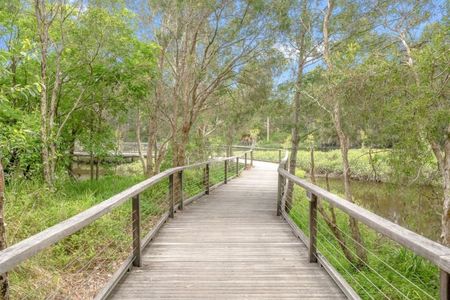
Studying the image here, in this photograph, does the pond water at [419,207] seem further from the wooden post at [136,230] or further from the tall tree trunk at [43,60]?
the tall tree trunk at [43,60]

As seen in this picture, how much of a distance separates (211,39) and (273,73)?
211 centimetres

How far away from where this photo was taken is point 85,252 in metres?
5.56

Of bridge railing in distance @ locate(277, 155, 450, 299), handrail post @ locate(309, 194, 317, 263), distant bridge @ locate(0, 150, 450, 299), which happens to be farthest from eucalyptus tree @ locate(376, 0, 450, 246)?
handrail post @ locate(309, 194, 317, 263)

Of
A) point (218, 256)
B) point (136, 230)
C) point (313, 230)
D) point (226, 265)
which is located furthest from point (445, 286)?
point (136, 230)

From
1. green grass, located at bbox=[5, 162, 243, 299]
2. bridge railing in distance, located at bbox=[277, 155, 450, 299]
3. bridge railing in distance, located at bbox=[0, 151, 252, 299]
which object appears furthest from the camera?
green grass, located at bbox=[5, 162, 243, 299]

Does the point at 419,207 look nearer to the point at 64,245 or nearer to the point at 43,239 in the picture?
the point at 64,245

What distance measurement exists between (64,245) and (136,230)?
2.47 metres

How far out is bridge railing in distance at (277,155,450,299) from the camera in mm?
2078

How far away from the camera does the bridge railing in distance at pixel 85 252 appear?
2186 mm

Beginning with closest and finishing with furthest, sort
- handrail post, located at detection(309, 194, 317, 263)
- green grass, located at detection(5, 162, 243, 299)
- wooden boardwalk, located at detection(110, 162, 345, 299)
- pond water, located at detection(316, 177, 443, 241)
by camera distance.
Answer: wooden boardwalk, located at detection(110, 162, 345, 299)
handrail post, located at detection(309, 194, 317, 263)
green grass, located at detection(5, 162, 243, 299)
pond water, located at detection(316, 177, 443, 241)

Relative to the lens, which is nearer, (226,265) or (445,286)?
(445,286)

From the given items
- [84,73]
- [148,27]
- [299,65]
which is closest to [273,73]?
[299,65]

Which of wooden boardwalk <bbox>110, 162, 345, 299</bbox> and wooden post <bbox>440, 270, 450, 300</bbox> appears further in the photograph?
wooden boardwalk <bbox>110, 162, 345, 299</bbox>

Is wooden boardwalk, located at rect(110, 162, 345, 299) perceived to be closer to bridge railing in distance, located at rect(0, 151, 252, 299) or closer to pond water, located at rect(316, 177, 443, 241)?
bridge railing in distance, located at rect(0, 151, 252, 299)
